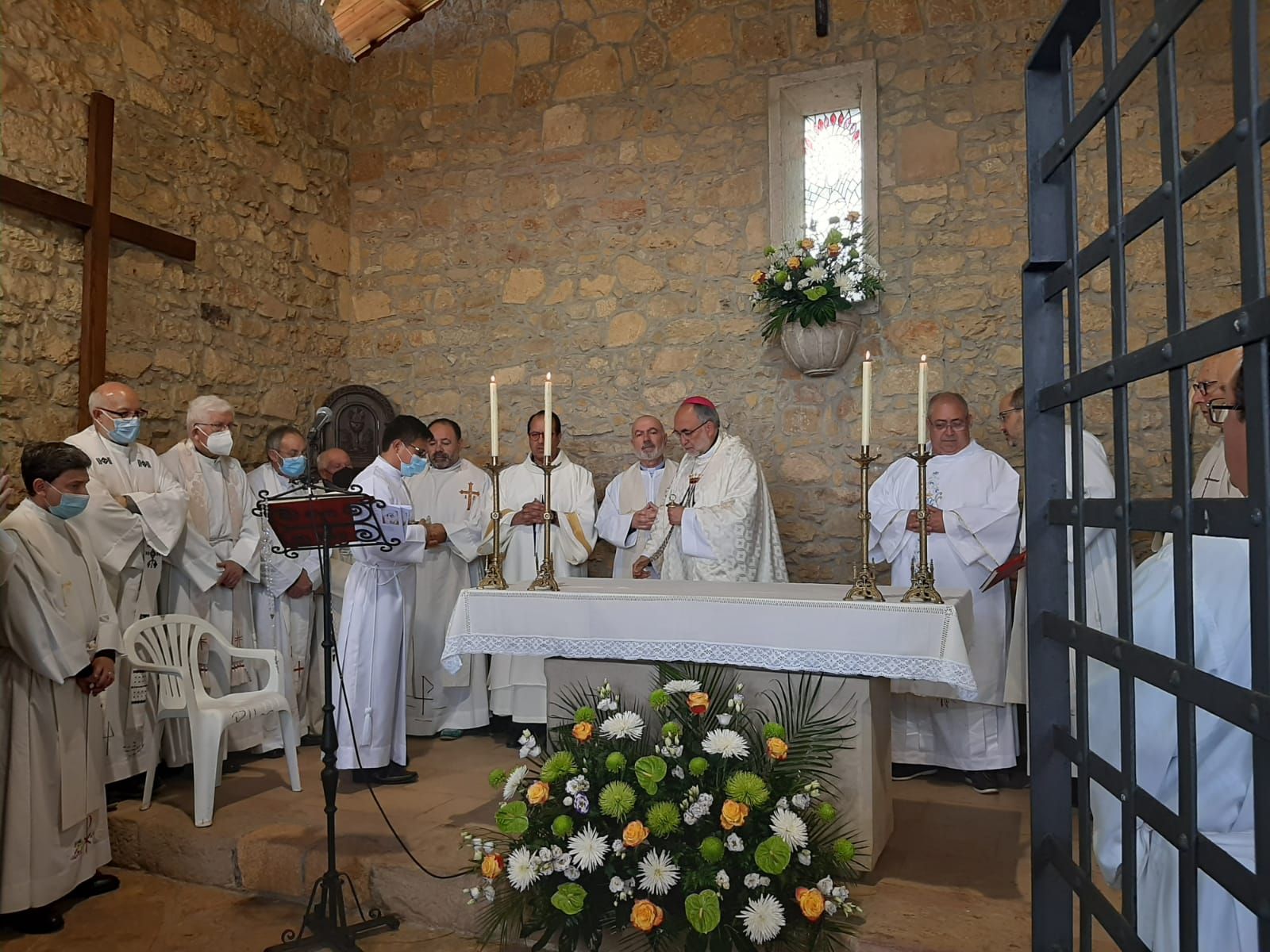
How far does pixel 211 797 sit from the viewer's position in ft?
14.0

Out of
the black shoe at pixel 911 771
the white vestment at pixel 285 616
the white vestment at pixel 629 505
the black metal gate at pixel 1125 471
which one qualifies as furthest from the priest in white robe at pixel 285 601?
the black metal gate at pixel 1125 471

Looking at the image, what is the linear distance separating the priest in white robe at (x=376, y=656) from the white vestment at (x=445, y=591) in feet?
2.63

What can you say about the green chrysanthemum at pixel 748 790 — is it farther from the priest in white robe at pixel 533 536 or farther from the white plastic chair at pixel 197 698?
the priest in white robe at pixel 533 536

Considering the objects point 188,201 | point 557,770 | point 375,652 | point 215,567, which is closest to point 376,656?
point 375,652

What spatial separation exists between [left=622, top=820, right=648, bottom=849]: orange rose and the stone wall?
392cm

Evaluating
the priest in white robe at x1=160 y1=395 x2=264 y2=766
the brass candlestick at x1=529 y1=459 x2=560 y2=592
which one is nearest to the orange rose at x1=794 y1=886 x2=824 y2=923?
the brass candlestick at x1=529 y1=459 x2=560 y2=592

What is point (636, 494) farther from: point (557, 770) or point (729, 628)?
point (557, 770)

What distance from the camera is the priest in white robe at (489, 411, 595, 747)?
5.91 metres

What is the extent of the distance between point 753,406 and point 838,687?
3.52 meters

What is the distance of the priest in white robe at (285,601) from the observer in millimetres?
5730

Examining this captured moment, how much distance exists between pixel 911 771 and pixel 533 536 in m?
2.60

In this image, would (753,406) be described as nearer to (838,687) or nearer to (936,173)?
(936,173)

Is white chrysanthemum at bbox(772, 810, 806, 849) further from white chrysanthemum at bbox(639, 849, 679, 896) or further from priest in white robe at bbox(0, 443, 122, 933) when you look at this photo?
priest in white robe at bbox(0, 443, 122, 933)

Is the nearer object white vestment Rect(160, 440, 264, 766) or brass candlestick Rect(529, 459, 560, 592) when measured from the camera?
brass candlestick Rect(529, 459, 560, 592)
